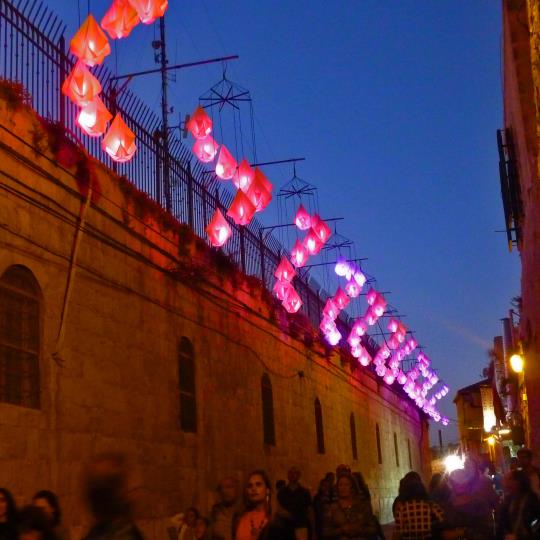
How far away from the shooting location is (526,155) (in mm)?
14602

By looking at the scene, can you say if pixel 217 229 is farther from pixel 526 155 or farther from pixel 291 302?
pixel 291 302

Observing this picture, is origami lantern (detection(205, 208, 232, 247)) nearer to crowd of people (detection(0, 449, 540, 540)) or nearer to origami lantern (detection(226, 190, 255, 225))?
origami lantern (detection(226, 190, 255, 225))

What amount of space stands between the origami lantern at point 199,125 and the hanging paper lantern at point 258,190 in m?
1.36

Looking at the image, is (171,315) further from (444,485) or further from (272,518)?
(272,518)

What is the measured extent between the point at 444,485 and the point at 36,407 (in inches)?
197

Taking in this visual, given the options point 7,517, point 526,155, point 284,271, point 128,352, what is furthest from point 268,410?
point 7,517

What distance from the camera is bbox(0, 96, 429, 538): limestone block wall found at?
9.52 m

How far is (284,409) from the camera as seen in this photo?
781 inches

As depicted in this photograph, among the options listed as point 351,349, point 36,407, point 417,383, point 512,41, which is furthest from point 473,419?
point 36,407

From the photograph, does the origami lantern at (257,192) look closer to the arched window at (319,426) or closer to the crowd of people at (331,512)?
the crowd of people at (331,512)

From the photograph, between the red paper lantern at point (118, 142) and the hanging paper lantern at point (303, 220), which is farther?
the hanging paper lantern at point (303, 220)

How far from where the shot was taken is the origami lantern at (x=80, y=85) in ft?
33.4

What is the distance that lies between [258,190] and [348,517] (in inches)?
326

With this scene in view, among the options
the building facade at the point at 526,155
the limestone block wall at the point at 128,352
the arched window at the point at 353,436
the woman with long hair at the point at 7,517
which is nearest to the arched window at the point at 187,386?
the limestone block wall at the point at 128,352
